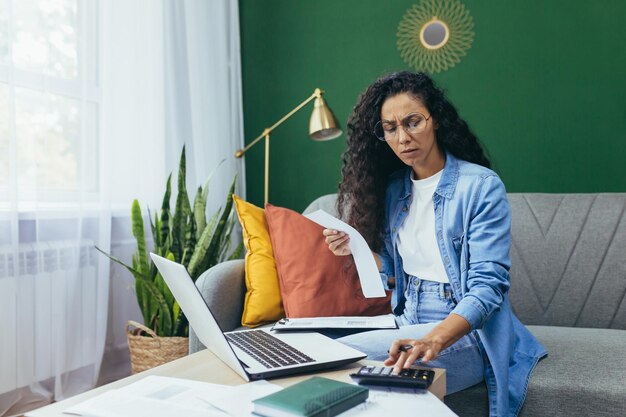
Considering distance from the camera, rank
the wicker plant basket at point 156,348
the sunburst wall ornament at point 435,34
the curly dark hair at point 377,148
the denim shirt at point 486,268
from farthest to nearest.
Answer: the sunburst wall ornament at point 435,34, the wicker plant basket at point 156,348, the curly dark hair at point 377,148, the denim shirt at point 486,268

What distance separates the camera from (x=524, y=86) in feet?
9.12

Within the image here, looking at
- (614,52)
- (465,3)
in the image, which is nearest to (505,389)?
(614,52)

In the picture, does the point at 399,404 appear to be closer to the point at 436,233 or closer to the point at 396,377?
the point at 396,377

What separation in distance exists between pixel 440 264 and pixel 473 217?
16 centimetres

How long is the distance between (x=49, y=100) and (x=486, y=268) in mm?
1736

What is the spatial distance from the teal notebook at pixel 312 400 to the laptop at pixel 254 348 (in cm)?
17

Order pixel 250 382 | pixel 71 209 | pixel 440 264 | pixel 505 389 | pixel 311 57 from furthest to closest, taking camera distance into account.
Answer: pixel 311 57 < pixel 71 209 < pixel 440 264 < pixel 505 389 < pixel 250 382

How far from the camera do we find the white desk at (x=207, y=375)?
99 centimetres

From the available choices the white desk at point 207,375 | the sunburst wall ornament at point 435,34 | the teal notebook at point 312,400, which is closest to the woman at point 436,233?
the white desk at point 207,375

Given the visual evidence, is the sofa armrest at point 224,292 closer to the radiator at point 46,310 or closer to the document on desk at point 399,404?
the radiator at point 46,310

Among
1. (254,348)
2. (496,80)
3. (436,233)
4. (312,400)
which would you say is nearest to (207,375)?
(254,348)

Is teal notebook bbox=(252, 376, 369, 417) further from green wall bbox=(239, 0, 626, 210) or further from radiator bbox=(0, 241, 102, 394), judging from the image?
green wall bbox=(239, 0, 626, 210)

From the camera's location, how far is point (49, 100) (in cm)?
225

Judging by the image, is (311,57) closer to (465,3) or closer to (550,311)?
(465,3)
